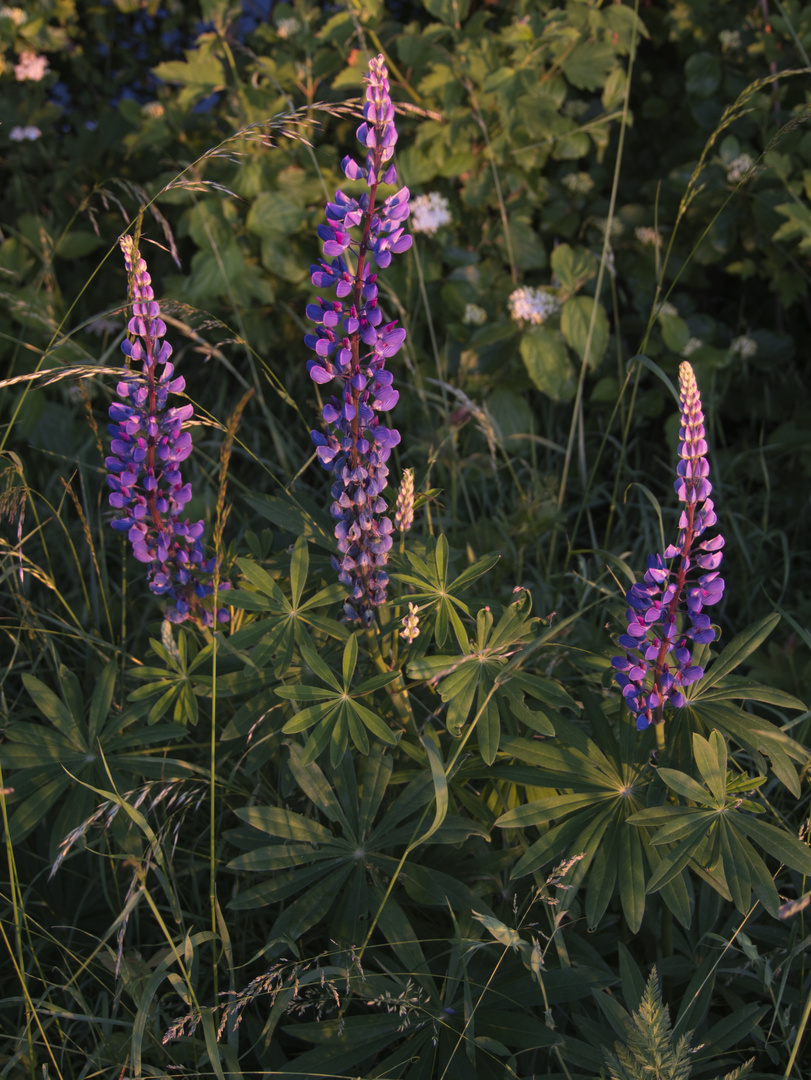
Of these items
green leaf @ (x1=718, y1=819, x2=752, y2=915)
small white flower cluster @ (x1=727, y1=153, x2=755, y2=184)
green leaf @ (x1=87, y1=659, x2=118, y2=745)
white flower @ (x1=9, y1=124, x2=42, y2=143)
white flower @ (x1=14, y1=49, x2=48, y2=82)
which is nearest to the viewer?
green leaf @ (x1=718, y1=819, x2=752, y2=915)

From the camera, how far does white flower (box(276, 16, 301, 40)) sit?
11.6 feet

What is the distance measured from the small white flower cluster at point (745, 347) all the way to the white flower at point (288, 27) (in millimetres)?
2189

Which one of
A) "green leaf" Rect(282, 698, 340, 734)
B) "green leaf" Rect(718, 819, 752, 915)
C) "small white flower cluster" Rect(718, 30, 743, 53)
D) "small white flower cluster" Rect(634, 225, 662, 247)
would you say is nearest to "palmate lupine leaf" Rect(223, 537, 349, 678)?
"green leaf" Rect(282, 698, 340, 734)

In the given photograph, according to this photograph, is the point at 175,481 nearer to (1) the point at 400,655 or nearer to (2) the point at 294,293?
(1) the point at 400,655

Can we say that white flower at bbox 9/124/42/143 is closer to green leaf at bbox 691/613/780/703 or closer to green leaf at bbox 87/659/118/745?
green leaf at bbox 87/659/118/745

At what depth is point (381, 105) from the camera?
150 cm

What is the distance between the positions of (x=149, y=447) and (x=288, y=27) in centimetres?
256

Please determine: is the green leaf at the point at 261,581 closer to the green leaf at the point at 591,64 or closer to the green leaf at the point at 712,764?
Answer: the green leaf at the point at 712,764

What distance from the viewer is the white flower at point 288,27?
354 centimetres

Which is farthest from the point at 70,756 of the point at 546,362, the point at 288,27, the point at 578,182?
the point at 288,27

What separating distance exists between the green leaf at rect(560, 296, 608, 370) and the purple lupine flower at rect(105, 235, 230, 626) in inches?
67.7

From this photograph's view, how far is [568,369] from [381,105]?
1847 millimetres

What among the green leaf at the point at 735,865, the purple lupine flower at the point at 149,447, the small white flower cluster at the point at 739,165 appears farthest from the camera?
the small white flower cluster at the point at 739,165

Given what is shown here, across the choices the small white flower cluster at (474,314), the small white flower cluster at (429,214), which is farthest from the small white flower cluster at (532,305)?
the small white flower cluster at (429,214)
